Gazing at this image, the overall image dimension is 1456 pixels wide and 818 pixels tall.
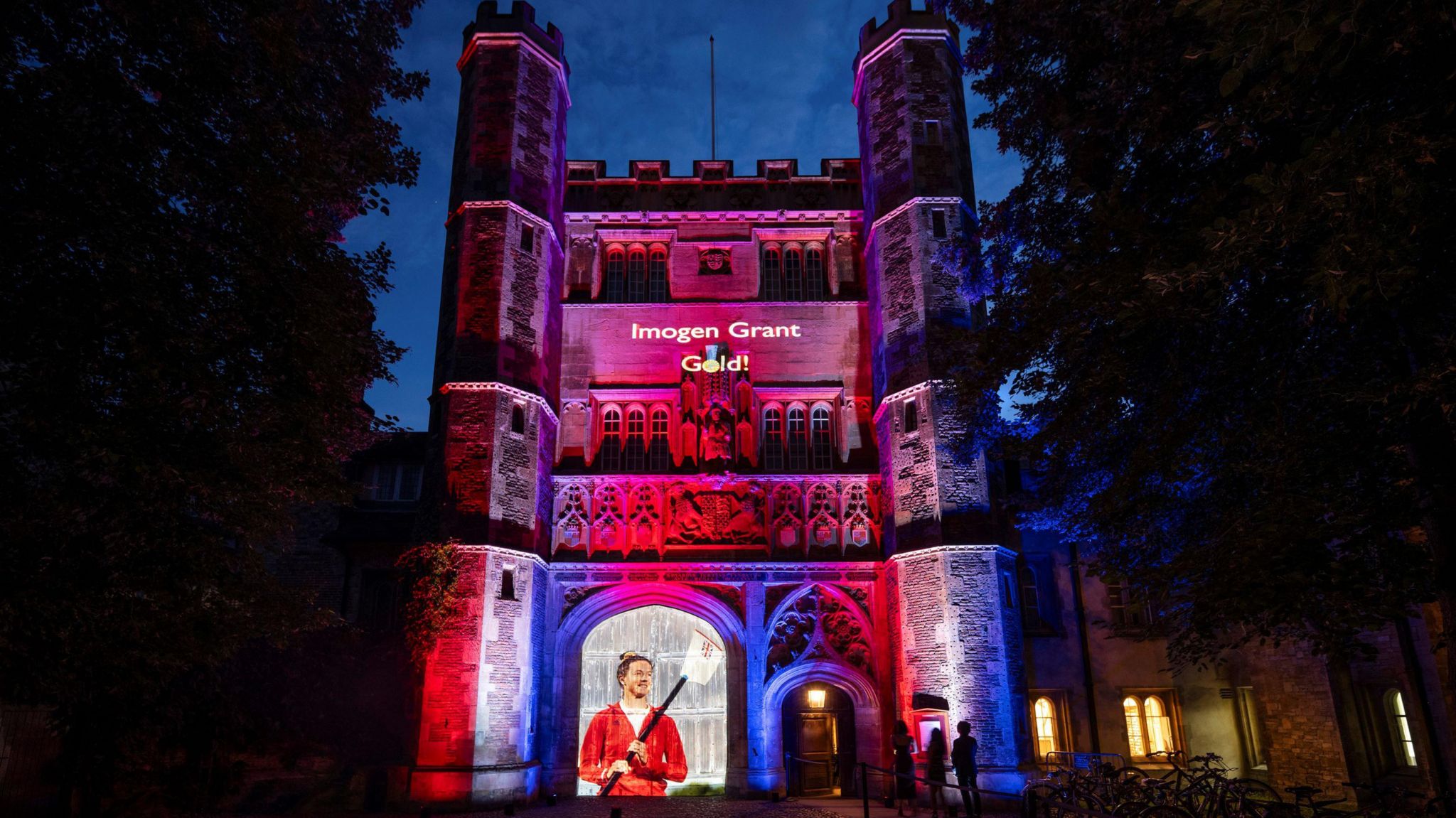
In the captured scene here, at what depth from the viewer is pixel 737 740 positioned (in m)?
18.1

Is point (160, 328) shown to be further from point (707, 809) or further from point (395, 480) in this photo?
point (395, 480)

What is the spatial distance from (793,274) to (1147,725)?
13.3 m

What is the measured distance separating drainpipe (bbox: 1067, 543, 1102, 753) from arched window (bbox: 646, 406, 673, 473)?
9600 millimetres

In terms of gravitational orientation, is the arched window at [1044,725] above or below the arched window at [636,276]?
below

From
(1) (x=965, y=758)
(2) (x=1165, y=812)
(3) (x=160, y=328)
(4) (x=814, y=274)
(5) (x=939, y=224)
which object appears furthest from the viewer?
(4) (x=814, y=274)

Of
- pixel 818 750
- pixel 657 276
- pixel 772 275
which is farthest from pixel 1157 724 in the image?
pixel 657 276

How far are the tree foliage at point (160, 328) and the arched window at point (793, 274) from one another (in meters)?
12.5

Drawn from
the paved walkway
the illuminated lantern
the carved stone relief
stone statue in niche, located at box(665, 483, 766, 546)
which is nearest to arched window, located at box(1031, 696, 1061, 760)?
the carved stone relief

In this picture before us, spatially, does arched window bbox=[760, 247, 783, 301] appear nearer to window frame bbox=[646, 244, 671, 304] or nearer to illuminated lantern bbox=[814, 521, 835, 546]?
window frame bbox=[646, 244, 671, 304]

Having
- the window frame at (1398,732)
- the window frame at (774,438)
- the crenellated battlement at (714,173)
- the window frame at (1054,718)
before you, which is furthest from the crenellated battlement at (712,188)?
the window frame at (1398,732)

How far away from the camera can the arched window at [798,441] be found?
805 inches

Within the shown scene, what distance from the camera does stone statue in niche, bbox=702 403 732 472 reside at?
63.9ft

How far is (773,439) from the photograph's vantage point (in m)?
20.7

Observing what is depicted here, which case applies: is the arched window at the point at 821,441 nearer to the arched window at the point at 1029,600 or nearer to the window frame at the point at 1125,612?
the arched window at the point at 1029,600
